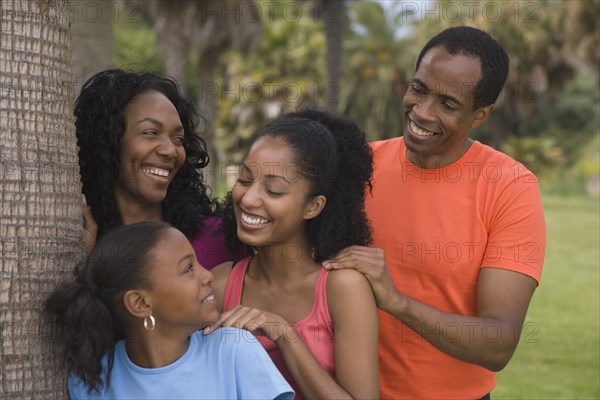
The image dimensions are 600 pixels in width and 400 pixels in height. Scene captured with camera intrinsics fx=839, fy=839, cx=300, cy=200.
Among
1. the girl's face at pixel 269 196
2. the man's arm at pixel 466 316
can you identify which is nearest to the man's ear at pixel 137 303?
the girl's face at pixel 269 196

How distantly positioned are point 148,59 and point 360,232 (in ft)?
106

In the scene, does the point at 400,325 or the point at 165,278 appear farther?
the point at 400,325

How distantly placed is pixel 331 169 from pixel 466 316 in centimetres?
81

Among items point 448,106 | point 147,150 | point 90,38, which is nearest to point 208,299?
point 147,150

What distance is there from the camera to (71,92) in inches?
124

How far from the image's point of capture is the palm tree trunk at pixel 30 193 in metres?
2.87

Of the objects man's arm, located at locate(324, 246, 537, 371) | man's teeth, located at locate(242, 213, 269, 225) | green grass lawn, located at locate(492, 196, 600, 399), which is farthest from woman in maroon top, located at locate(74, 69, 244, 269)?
green grass lawn, located at locate(492, 196, 600, 399)

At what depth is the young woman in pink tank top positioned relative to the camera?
3062mm

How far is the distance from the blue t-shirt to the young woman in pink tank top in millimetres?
65

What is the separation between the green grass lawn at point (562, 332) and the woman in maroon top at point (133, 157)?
3495 mm

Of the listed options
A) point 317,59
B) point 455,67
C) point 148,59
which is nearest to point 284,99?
point 317,59

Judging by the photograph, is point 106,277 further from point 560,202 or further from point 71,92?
point 560,202

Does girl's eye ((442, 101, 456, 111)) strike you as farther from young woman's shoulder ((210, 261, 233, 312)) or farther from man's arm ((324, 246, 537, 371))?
young woman's shoulder ((210, 261, 233, 312))

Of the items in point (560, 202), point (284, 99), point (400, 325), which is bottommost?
point (560, 202)
